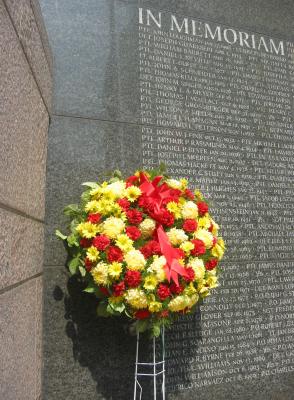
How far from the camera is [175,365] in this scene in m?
3.41

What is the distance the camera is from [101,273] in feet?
8.56

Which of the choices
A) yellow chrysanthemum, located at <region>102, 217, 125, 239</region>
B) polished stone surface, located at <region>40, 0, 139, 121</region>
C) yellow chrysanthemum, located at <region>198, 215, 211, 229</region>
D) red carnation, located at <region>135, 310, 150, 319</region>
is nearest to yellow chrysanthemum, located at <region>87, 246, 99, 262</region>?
yellow chrysanthemum, located at <region>102, 217, 125, 239</region>

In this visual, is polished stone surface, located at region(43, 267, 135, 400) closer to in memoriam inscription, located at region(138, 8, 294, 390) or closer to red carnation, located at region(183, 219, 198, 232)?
in memoriam inscription, located at region(138, 8, 294, 390)

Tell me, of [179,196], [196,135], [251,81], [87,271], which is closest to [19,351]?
[87,271]

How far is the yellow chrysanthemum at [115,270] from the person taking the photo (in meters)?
2.55

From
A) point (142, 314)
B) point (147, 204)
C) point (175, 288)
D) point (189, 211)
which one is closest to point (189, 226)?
point (189, 211)

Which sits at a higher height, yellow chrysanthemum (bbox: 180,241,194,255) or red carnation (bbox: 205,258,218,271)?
yellow chrysanthemum (bbox: 180,241,194,255)

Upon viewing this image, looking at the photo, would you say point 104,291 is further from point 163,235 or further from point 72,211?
point 72,211

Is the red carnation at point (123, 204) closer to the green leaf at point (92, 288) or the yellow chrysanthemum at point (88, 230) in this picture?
the yellow chrysanthemum at point (88, 230)

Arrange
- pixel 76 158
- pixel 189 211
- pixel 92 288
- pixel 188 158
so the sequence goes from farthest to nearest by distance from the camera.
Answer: pixel 188 158, pixel 76 158, pixel 189 211, pixel 92 288

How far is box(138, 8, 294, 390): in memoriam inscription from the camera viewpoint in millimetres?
3676

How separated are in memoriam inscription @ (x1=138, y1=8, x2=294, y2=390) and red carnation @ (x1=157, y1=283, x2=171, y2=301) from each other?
1.02 m

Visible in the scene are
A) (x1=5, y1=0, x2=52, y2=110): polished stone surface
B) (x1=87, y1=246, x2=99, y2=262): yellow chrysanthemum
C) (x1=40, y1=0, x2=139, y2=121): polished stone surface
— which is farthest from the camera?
(x1=40, y1=0, x2=139, y2=121): polished stone surface

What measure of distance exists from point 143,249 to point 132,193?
406 mm
